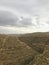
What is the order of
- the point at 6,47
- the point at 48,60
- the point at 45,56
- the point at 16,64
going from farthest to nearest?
the point at 6,47
the point at 16,64
the point at 45,56
the point at 48,60

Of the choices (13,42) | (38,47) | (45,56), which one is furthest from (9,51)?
(45,56)

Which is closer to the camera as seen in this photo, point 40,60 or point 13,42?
point 40,60

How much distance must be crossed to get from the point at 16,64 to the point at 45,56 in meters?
19.2

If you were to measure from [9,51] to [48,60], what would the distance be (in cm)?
3233

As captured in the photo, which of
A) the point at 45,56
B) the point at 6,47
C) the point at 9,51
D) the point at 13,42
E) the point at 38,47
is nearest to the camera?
the point at 45,56

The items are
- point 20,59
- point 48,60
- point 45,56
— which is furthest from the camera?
point 20,59

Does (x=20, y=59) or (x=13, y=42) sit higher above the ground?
(x=13, y=42)

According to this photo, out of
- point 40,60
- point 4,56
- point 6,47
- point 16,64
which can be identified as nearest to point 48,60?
point 40,60

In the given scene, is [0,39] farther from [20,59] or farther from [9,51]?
[20,59]

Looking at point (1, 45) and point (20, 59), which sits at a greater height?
point (1, 45)

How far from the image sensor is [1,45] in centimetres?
7625

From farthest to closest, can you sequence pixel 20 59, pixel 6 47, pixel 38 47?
pixel 38 47 → pixel 6 47 → pixel 20 59

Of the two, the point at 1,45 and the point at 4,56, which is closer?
the point at 4,56

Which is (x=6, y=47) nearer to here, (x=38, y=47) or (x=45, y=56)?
(x=38, y=47)
